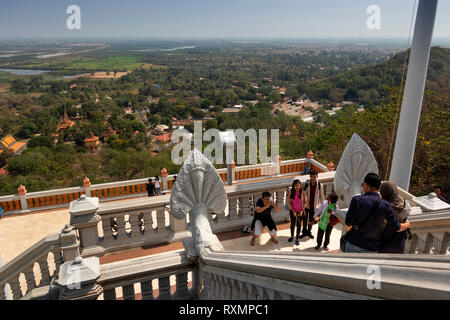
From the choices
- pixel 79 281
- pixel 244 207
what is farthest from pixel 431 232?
pixel 79 281

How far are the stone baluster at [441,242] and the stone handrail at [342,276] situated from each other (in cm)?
240

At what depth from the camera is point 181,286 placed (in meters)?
3.77

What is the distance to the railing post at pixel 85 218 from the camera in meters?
5.03

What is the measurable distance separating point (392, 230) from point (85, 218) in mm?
4438

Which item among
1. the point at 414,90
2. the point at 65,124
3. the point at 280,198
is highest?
the point at 414,90

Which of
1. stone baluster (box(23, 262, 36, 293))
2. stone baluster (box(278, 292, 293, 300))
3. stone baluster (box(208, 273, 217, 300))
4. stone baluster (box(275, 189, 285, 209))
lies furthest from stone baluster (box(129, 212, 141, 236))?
stone baluster (box(278, 292, 293, 300))

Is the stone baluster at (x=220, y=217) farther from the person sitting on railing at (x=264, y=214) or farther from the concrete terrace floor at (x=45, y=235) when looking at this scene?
the person sitting on railing at (x=264, y=214)

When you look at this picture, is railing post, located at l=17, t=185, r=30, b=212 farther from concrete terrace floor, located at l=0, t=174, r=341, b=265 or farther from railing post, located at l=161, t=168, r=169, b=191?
railing post, located at l=161, t=168, r=169, b=191

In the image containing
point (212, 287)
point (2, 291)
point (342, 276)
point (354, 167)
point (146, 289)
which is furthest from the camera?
point (354, 167)

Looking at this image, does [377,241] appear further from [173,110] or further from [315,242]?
[173,110]

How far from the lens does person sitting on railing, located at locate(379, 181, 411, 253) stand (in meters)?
3.03

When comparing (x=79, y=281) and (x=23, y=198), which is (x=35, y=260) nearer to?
(x=79, y=281)

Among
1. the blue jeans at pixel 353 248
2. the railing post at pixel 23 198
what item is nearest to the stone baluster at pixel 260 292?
the blue jeans at pixel 353 248
